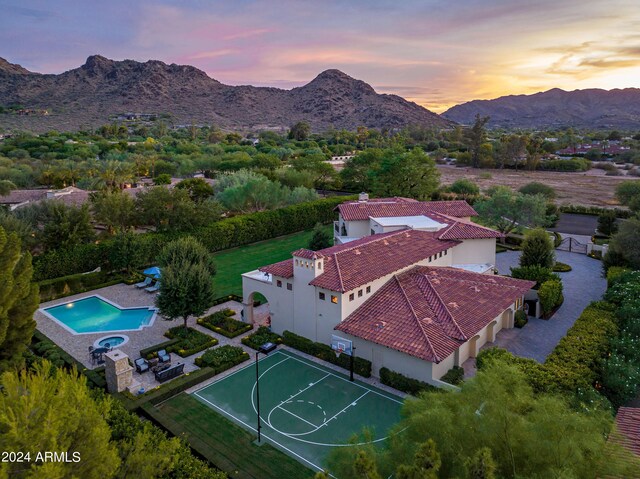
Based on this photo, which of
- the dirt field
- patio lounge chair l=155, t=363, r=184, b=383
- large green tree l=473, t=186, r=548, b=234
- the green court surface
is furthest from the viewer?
the dirt field

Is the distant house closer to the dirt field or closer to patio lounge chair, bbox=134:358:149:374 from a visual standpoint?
patio lounge chair, bbox=134:358:149:374

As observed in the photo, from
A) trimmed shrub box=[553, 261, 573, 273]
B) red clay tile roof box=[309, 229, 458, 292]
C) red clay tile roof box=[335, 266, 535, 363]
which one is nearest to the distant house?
red clay tile roof box=[309, 229, 458, 292]

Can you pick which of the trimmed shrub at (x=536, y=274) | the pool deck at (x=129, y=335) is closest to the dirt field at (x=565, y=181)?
the trimmed shrub at (x=536, y=274)

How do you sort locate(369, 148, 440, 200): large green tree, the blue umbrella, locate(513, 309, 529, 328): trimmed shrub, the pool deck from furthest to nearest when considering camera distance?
locate(369, 148, 440, 200): large green tree
the blue umbrella
locate(513, 309, 529, 328): trimmed shrub
the pool deck

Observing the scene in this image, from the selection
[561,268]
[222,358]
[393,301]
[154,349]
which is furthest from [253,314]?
[561,268]

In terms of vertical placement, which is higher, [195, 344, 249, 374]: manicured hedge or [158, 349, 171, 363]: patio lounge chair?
[158, 349, 171, 363]: patio lounge chair

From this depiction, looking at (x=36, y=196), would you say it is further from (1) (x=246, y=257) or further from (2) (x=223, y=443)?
(2) (x=223, y=443)
